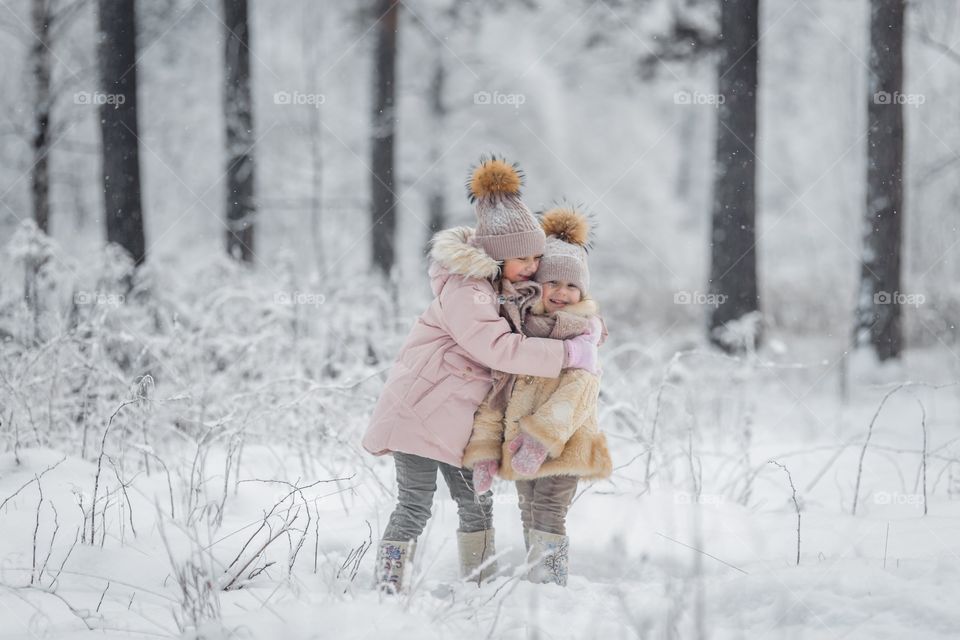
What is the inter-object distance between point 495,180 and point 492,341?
606 mm

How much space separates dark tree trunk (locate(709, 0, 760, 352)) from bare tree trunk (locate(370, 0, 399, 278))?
13.2 ft

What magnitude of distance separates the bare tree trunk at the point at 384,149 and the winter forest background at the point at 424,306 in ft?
0.13

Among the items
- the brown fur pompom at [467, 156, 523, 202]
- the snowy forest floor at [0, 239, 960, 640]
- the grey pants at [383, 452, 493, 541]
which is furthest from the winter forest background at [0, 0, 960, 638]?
the brown fur pompom at [467, 156, 523, 202]

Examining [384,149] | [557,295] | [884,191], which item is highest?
[384,149]

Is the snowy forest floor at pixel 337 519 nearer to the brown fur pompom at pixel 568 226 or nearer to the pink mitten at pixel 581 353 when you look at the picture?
the pink mitten at pixel 581 353

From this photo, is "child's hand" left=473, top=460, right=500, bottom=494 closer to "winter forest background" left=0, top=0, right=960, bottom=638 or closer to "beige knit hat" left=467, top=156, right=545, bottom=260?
"winter forest background" left=0, top=0, right=960, bottom=638

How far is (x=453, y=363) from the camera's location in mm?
2859

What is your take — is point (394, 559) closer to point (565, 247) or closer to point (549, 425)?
point (549, 425)

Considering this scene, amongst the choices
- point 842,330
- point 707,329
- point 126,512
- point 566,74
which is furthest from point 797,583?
point 566,74

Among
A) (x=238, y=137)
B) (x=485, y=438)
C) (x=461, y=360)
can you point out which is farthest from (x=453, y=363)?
(x=238, y=137)

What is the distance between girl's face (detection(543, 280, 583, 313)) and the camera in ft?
9.86

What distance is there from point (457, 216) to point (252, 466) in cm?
1143

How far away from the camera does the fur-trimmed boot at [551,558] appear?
2.85 metres

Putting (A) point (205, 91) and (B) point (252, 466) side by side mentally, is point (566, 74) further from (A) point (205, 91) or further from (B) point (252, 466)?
(B) point (252, 466)
